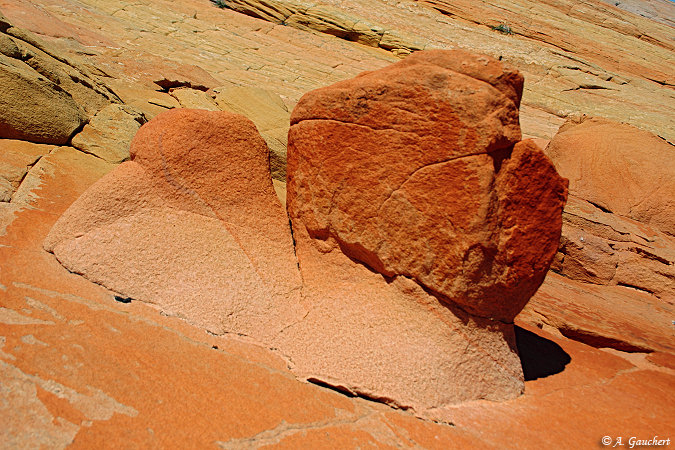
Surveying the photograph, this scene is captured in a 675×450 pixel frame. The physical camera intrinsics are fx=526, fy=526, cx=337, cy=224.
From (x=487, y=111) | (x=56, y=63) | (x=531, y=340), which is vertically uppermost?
(x=487, y=111)

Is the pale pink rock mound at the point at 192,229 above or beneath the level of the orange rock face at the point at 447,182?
beneath

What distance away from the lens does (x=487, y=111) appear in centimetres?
236

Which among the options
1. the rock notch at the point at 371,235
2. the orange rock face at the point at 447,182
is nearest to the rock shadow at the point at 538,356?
the rock notch at the point at 371,235

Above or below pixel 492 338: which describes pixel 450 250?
above

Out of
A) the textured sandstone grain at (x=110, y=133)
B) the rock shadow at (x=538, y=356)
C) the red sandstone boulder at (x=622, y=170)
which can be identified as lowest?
the rock shadow at (x=538, y=356)

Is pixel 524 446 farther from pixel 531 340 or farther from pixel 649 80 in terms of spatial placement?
pixel 649 80

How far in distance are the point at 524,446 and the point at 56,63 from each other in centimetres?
481

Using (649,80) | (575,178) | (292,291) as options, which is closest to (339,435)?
(292,291)

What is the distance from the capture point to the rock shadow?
2.96 meters

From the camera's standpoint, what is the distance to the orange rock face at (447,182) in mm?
2391

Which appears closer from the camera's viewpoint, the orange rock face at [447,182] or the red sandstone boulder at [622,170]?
the orange rock face at [447,182]

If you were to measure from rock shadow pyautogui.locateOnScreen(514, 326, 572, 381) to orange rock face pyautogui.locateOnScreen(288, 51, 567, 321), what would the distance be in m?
0.55

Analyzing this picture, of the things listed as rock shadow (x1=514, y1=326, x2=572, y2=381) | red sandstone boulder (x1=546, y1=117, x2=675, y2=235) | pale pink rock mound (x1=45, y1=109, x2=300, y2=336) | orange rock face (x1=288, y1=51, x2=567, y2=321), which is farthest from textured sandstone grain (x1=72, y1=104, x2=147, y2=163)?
red sandstone boulder (x1=546, y1=117, x2=675, y2=235)

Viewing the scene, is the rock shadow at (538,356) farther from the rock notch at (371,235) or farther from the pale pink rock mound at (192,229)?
the pale pink rock mound at (192,229)
